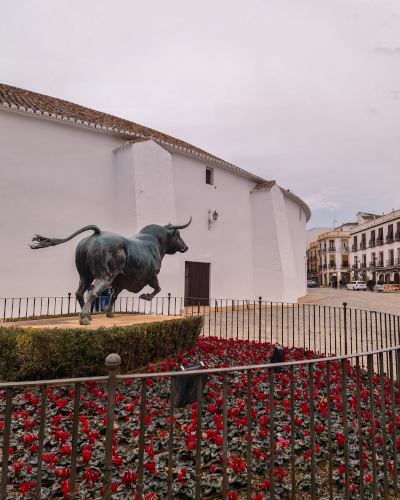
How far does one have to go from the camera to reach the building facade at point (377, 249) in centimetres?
3909

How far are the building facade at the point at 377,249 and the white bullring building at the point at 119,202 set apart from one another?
27.8m

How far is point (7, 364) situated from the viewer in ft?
12.9

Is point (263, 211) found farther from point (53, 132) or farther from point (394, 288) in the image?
point (394, 288)

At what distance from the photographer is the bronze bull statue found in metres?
4.66

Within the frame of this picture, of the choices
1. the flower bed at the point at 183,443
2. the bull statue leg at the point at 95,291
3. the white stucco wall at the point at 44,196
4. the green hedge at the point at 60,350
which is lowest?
the flower bed at the point at 183,443

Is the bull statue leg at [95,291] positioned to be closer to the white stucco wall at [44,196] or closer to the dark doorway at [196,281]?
the white stucco wall at [44,196]

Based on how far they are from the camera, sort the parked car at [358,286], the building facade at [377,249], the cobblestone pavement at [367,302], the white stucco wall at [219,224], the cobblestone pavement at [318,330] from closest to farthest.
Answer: the cobblestone pavement at [318,330]
the white stucco wall at [219,224]
the cobblestone pavement at [367,302]
the parked car at [358,286]
the building facade at [377,249]

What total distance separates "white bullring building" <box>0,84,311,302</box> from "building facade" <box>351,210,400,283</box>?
2781 cm

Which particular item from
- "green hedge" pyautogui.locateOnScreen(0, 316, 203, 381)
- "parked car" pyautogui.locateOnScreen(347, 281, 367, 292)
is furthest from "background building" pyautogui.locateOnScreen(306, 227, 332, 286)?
"green hedge" pyautogui.locateOnScreen(0, 316, 203, 381)

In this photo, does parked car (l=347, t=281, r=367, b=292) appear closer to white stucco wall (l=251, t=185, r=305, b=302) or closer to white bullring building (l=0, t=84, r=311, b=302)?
white stucco wall (l=251, t=185, r=305, b=302)

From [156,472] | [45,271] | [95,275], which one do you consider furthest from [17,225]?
[156,472]

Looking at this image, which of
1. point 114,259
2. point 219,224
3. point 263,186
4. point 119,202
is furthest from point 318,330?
point 263,186

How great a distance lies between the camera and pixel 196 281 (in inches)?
565

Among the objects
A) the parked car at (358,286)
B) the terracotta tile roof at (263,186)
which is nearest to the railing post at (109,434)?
the terracotta tile roof at (263,186)
